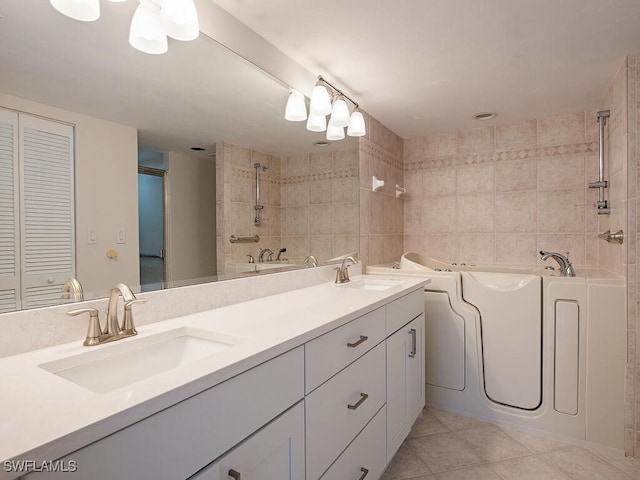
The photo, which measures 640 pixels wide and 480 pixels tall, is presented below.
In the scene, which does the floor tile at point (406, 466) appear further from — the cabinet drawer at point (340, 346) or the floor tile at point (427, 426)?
the cabinet drawer at point (340, 346)

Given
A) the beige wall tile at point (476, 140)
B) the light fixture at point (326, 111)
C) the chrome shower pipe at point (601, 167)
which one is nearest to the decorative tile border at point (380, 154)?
the light fixture at point (326, 111)

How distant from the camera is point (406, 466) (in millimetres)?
1788

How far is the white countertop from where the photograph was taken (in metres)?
0.50

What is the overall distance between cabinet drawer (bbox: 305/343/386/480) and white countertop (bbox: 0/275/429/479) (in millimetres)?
208

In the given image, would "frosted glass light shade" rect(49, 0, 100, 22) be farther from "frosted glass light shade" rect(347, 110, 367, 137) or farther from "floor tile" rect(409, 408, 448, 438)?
"floor tile" rect(409, 408, 448, 438)

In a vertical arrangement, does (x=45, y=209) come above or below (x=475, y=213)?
below

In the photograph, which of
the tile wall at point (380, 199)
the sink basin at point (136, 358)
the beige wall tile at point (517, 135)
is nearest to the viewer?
the sink basin at point (136, 358)

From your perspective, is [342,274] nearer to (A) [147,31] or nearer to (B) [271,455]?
(B) [271,455]

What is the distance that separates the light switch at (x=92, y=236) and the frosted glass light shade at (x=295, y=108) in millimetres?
1136

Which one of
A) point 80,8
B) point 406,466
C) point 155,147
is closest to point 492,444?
point 406,466

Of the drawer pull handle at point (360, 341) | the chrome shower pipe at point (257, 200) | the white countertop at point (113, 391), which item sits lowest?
the drawer pull handle at point (360, 341)

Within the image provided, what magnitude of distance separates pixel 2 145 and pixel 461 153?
117 inches

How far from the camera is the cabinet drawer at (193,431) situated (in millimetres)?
546

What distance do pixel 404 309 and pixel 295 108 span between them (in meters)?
1.19
